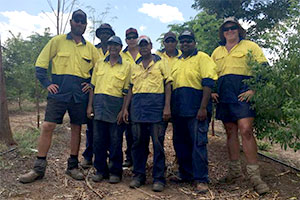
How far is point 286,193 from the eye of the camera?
12.5 ft

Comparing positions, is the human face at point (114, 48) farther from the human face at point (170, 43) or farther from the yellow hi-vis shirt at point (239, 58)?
the yellow hi-vis shirt at point (239, 58)

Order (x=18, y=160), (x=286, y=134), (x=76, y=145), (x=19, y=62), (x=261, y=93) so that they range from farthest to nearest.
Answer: (x=19, y=62) < (x=18, y=160) < (x=76, y=145) < (x=261, y=93) < (x=286, y=134)

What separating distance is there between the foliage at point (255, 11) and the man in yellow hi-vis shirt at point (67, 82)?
4.14 meters

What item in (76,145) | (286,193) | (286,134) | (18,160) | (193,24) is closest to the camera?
(286,134)

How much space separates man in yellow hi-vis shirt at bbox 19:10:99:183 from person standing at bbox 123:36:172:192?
791mm

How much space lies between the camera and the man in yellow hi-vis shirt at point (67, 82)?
4.15m

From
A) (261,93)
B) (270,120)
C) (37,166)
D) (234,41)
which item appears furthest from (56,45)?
(270,120)

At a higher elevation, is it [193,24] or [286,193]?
[193,24]

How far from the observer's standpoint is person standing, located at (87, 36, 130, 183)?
162 inches

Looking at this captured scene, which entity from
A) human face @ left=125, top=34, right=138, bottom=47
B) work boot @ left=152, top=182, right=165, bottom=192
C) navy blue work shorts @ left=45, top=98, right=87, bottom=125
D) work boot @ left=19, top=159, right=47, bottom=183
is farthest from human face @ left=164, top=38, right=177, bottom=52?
work boot @ left=19, top=159, right=47, bottom=183

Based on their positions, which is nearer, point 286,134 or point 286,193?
point 286,134

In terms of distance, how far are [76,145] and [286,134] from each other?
299 cm

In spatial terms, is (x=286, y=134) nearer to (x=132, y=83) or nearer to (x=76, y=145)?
(x=132, y=83)

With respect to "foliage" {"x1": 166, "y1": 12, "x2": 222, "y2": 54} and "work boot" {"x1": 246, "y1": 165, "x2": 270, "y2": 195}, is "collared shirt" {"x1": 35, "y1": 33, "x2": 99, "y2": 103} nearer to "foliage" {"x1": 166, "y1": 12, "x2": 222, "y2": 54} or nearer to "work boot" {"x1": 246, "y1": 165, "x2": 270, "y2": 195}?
"work boot" {"x1": 246, "y1": 165, "x2": 270, "y2": 195}
